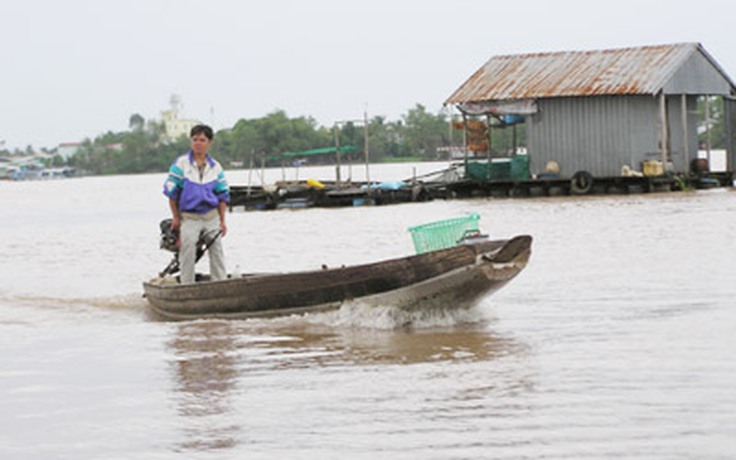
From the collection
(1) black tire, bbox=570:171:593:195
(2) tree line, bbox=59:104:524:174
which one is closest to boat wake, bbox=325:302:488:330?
(1) black tire, bbox=570:171:593:195

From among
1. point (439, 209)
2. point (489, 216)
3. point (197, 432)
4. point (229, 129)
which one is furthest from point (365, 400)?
point (229, 129)

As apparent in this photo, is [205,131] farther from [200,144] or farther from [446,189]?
[446,189]

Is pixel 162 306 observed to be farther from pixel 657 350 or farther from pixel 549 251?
pixel 549 251

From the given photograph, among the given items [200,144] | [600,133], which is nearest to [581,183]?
[600,133]

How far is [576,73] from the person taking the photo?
32.5 m

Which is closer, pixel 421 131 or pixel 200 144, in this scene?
pixel 200 144

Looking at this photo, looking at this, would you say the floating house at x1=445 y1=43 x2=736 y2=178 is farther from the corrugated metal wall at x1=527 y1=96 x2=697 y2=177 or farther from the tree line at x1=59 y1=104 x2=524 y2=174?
the tree line at x1=59 y1=104 x2=524 y2=174

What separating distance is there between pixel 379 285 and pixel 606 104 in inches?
857

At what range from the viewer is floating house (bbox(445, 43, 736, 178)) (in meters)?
31.2

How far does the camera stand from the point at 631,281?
14.0 meters

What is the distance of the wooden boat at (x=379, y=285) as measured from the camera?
409 inches

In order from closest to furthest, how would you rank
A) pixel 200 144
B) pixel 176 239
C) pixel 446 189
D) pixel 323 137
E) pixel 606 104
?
pixel 200 144 → pixel 176 239 → pixel 606 104 → pixel 446 189 → pixel 323 137

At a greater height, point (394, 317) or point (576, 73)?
point (576, 73)

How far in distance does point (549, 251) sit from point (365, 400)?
1106 cm
